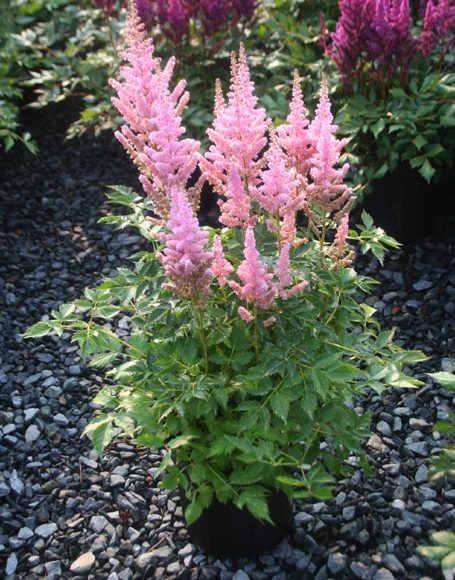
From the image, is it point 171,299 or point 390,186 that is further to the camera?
point 390,186

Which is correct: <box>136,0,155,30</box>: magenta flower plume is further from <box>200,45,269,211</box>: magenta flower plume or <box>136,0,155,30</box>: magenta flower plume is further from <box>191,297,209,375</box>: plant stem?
<box>191,297,209,375</box>: plant stem

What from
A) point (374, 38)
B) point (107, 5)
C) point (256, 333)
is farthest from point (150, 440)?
point (107, 5)

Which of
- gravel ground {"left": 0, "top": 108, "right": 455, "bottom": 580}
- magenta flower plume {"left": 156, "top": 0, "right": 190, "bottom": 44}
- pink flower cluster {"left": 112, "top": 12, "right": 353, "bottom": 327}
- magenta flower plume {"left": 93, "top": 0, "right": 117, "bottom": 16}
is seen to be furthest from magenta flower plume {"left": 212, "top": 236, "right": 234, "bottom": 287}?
magenta flower plume {"left": 93, "top": 0, "right": 117, "bottom": 16}

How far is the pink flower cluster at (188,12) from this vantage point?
4.43 m

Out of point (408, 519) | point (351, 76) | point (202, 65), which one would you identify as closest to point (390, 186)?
point (351, 76)

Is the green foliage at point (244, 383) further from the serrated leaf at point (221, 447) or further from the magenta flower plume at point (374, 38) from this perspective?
the magenta flower plume at point (374, 38)

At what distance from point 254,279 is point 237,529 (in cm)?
92

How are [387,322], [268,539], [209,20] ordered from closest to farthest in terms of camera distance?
[268,539] → [387,322] → [209,20]

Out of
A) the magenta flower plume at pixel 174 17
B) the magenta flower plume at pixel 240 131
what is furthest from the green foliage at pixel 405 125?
the magenta flower plume at pixel 240 131

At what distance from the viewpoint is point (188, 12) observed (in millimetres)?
4668

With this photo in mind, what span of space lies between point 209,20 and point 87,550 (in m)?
3.18

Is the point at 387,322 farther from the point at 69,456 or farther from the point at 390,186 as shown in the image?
the point at 69,456

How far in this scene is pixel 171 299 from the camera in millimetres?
2256

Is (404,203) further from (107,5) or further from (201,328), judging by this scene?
(107,5)
